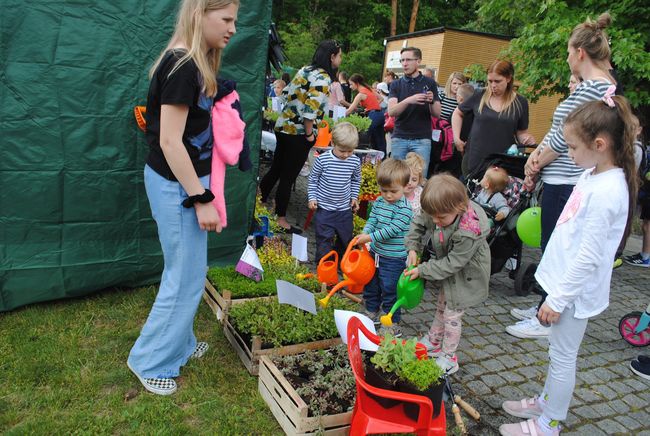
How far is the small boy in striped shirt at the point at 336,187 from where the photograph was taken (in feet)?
14.6

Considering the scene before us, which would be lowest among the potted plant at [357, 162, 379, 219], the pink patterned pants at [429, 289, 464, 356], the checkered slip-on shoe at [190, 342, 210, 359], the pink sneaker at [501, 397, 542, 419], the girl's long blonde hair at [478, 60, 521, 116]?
the checkered slip-on shoe at [190, 342, 210, 359]

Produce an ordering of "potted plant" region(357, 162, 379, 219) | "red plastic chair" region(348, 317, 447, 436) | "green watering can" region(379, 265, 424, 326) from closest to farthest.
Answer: "red plastic chair" region(348, 317, 447, 436) < "green watering can" region(379, 265, 424, 326) < "potted plant" region(357, 162, 379, 219)

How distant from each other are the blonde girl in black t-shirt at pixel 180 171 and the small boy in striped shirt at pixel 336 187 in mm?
1944

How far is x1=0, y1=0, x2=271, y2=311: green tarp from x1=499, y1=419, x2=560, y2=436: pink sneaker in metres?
2.78

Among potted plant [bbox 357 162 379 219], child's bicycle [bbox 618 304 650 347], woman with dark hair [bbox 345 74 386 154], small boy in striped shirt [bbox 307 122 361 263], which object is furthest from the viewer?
woman with dark hair [bbox 345 74 386 154]

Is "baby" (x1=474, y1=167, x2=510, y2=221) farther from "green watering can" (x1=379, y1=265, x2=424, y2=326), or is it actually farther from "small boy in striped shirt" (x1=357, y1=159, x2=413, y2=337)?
"green watering can" (x1=379, y1=265, x2=424, y2=326)

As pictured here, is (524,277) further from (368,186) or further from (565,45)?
(565,45)

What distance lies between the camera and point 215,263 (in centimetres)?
430

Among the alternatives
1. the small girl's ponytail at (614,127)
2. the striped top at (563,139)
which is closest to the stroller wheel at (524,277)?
the striped top at (563,139)

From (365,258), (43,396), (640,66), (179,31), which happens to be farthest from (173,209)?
(640,66)

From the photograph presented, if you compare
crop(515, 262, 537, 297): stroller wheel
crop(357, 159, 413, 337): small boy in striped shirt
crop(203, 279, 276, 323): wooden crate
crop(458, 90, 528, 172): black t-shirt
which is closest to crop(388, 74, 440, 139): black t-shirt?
crop(458, 90, 528, 172): black t-shirt

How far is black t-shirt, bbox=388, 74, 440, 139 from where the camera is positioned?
559 centimetres

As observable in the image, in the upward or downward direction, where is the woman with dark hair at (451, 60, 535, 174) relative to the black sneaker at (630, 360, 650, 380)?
upward

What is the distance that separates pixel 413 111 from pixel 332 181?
5.54 ft
